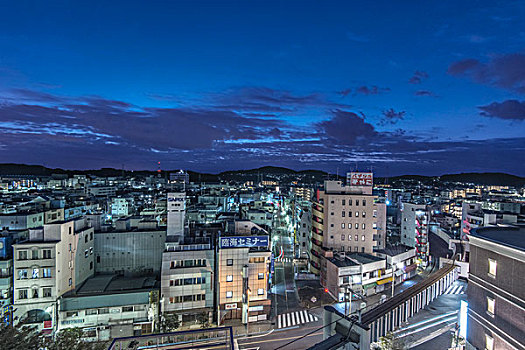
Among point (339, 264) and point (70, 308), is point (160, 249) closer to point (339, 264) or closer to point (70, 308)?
point (70, 308)

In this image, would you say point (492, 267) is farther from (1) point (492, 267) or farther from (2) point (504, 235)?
(2) point (504, 235)

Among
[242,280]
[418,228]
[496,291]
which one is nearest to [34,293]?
[242,280]

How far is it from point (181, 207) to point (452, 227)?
65.7 m

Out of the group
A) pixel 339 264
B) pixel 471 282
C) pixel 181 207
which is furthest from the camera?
pixel 181 207

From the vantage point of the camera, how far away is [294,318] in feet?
86.7

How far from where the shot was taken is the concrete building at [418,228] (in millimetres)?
45003

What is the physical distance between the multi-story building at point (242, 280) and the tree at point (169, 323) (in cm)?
426

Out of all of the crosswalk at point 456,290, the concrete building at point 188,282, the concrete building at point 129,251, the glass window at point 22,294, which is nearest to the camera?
the glass window at point 22,294

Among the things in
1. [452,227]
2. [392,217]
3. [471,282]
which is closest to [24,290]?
[471,282]

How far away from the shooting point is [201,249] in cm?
2675

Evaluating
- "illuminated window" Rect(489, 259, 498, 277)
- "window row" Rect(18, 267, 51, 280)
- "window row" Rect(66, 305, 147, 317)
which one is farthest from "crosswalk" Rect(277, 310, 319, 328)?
"window row" Rect(18, 267, 51, 280)

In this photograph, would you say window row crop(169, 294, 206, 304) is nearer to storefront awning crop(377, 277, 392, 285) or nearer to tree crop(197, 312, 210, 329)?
tree crop(197, 312, 210, 329)

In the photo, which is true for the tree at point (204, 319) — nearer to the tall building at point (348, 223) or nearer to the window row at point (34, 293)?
the window row at point (34, 293)

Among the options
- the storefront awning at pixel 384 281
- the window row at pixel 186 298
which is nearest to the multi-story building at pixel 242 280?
the window row at pixel 186 298
